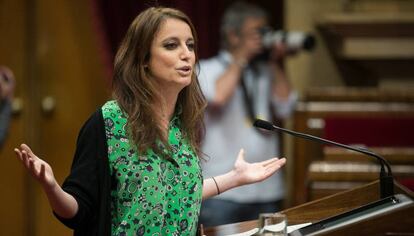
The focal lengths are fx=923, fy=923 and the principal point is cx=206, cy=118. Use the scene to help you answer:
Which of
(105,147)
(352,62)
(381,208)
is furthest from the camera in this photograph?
(352,62)

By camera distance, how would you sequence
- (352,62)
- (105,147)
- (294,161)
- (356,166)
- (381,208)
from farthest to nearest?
Result: (352,62) → (294,161) → (356,166) → (105,147) → (381,208)

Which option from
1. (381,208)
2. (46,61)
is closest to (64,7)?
(46,61)

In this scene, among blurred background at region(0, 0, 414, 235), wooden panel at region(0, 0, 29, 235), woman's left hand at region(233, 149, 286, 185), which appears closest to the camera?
woman's left hand at region(233, 149, 286, 185)

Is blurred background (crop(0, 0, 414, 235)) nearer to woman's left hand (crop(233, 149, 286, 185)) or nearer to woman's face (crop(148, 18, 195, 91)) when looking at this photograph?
woman's left hand (crop(233, 149, 286, 185))

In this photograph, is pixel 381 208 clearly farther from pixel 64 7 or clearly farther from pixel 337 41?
pixel 64 7

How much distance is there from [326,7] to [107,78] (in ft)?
3.74

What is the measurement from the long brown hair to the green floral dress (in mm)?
25

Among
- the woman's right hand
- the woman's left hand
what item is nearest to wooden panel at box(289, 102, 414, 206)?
the woman's left hand

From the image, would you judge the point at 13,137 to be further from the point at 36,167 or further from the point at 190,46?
the point at 36,167

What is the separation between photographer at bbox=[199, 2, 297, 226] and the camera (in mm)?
3830

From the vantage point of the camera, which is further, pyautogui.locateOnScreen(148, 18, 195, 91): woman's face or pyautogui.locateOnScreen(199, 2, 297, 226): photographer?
pyautogui.locateOnScreen(199, 2, 297, 226): photographer

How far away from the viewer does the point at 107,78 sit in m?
4.50

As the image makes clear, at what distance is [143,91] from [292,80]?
268cm

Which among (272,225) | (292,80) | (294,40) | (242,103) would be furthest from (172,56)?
(292,80)
